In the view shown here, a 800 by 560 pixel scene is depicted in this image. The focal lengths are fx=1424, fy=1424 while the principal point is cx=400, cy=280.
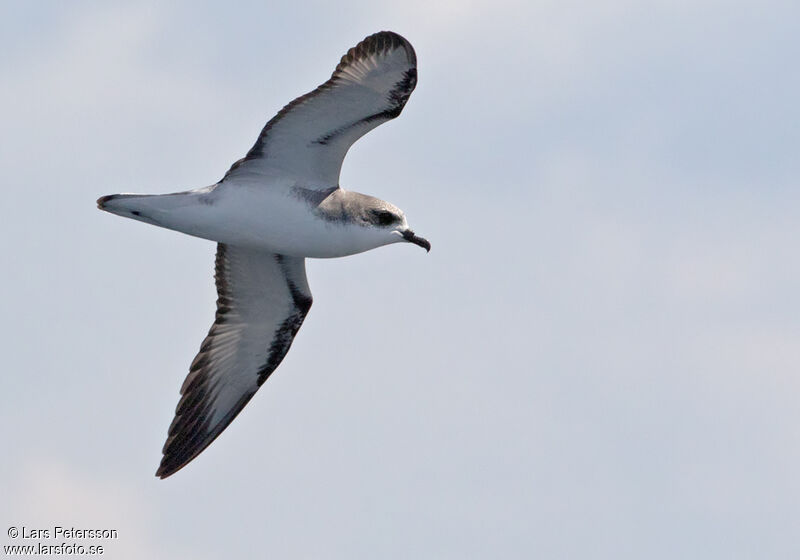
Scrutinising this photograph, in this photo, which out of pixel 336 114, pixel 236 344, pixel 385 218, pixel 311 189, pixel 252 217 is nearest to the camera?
pixel 336 114

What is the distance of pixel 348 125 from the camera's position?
→ 61.0 feet

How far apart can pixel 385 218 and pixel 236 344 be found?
12.4 ft

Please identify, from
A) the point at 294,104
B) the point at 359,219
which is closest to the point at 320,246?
the point at 359,219

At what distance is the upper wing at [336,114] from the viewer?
17844 millimetres

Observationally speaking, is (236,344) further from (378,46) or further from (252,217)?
(378,46)

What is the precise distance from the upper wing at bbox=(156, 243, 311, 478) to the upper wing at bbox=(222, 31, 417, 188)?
2.41 metres

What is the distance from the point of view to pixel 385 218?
62.7 feet

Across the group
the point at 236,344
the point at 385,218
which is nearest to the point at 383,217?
the point at 385,218

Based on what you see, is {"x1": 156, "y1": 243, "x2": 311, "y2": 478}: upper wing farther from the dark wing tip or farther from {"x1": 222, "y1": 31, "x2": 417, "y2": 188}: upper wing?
the dark wing tip

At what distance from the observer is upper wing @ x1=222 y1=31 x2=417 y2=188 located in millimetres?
17844

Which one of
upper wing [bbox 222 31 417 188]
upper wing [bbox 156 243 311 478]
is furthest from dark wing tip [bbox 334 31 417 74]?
upper wing [bbox 156 243 311 478]

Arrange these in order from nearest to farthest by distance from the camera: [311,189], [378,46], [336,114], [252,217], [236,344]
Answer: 1. [378,46]
2. [336,114]
3. [252,217]
4. [311,189]
5. [236,344]

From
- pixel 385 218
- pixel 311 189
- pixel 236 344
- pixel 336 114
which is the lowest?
pixel 236 344

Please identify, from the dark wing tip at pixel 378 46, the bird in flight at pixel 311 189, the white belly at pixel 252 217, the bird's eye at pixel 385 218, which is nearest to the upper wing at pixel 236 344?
the bird in flight at pixel 311 189
